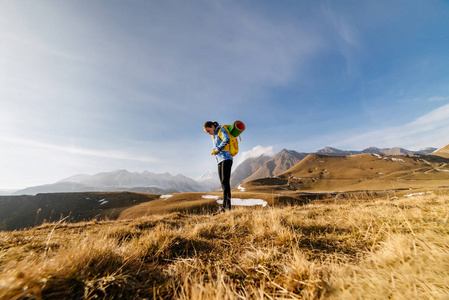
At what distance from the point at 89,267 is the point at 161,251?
90 centimetres

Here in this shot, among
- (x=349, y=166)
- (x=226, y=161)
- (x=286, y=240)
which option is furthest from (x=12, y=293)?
(x=349, y=166)

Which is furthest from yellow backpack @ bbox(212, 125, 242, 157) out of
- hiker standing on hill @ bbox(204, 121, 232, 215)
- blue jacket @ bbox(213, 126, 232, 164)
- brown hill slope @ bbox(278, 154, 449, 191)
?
brown hill slope @ bbox(278, 154, 449, 191)

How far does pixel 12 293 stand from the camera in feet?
3.36

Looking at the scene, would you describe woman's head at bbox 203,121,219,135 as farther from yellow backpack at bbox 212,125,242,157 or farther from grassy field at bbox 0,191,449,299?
grassy field at bbox 0,191,449,299

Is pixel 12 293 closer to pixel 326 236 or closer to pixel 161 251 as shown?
pixel 161 251

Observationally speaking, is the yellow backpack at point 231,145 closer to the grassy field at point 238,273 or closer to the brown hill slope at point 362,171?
the grassy field at point 238,273

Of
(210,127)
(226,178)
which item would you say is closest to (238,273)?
(226,178)

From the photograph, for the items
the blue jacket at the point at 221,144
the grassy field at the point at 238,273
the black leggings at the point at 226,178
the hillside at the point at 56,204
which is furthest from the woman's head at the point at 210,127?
the hillside at the point at 56,204

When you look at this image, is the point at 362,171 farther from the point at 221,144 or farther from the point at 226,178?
the point at 221,144

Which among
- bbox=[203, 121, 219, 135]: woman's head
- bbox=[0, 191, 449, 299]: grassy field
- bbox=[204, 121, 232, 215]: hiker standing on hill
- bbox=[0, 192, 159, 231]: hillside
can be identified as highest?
bbox=[203, 121, 219, 135]: woman's head

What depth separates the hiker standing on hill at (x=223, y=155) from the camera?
6.36 metres

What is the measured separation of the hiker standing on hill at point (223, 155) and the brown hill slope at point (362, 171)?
10479cm

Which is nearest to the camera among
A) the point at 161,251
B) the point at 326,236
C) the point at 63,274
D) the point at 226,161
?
the point at 63,274

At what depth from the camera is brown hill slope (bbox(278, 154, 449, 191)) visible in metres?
94.5
